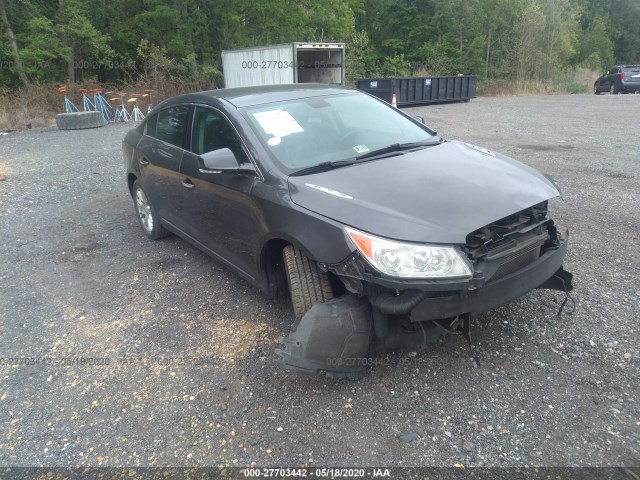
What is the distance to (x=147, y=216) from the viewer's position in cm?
553

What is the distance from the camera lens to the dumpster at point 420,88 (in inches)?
832

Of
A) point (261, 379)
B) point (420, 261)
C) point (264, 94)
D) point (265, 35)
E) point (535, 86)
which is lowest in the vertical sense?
point (261, 379)

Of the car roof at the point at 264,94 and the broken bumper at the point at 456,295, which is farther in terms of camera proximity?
the car roof at the point at 264,94

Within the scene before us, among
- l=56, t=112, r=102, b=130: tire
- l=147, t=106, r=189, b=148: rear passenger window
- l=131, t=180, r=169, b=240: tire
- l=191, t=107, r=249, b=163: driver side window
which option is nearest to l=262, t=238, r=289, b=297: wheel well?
l=191, t=107, r=249, b=163: driver side window

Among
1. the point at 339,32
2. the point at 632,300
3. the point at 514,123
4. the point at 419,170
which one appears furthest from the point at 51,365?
the point at 339,32

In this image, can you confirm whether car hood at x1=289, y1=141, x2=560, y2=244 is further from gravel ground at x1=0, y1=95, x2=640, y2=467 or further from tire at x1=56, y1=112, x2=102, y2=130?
tire at x1=56, y1=112, x2=102, y2=130

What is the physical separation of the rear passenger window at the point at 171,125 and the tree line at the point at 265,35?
1949 cm

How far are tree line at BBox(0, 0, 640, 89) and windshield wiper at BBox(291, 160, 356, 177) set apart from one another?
2174 centimetres

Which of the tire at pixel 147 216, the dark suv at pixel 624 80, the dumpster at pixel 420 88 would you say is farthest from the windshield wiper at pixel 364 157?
the dark suv at pixel 624 80

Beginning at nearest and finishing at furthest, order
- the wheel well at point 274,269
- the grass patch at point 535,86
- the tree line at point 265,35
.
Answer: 1. the wheel well at point 274,269
2. the tree line at point 265,35
3. the grass patch at point 535,86

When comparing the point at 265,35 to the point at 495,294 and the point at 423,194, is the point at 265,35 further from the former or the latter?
the point at 495,294

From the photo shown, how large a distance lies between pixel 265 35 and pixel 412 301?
2883cm

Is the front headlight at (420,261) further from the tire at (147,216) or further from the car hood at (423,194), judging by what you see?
the tire at (147,216)

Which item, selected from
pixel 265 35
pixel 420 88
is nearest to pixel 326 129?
pixel 420 88
